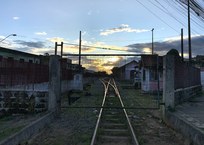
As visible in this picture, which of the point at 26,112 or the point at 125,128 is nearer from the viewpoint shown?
the point at 125,128

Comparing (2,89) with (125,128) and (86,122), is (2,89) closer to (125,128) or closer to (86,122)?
(86,122)

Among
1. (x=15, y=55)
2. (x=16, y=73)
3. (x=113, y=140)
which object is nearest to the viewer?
(x=113, y=140)

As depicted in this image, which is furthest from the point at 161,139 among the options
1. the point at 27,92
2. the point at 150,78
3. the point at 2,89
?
the point at 150,78

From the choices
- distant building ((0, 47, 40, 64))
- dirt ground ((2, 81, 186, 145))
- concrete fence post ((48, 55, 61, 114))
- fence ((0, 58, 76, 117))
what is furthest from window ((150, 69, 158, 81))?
concrete fence post ((48, 55, 61, 114))

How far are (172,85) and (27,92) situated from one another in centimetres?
649

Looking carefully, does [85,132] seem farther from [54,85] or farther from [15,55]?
[15,55]

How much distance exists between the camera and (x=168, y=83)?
1329 cm

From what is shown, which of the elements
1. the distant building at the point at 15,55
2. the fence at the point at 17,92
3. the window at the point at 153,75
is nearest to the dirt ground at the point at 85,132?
the fence at the point at 17,92

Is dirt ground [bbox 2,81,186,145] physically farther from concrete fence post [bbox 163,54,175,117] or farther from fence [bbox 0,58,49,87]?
fence [bbox 0,58,49,87]

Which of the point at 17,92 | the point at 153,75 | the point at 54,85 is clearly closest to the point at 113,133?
the point at 54,85

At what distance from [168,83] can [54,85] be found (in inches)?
199

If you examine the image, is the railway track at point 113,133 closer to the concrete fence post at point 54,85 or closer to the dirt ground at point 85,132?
the dirt ground at point 85,132

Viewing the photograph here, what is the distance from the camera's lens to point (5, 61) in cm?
1404

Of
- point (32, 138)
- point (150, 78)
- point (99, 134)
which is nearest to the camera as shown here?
point (32, 138)
